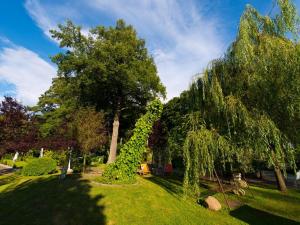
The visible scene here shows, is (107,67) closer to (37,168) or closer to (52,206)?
(37,168)

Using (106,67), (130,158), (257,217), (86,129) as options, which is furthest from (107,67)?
(257,217)

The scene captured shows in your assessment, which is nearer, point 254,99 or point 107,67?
point 254,99

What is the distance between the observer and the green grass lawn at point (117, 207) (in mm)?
7777

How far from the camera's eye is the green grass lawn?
7.78 m

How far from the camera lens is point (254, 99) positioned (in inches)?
407

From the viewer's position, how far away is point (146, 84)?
2386 centimetres

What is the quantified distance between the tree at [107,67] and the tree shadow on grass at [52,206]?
40.6 feet

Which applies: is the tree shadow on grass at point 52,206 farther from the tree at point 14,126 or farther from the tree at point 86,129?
the tree at point 86,129

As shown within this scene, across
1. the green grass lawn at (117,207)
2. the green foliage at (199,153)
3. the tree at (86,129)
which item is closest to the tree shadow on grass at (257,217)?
the green grass lawn at (117,207)

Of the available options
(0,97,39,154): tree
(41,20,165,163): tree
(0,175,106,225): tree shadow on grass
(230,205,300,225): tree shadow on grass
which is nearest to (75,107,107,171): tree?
→ (0,97,39,154): tree

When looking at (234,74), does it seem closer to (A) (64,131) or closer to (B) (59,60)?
(A) (64,131)

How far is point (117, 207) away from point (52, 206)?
8.21 ft

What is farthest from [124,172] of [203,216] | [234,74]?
[234,74]

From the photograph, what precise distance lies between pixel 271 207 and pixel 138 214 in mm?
6464
